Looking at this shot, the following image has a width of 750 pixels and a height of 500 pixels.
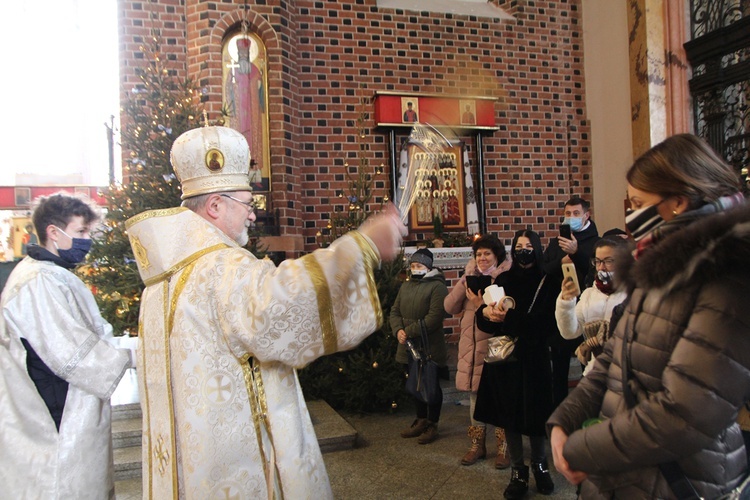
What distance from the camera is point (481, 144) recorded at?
25.6ft

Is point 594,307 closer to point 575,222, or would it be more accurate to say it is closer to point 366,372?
point 575,222

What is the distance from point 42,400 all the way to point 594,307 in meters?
2.71

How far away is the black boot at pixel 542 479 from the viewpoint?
3484mm

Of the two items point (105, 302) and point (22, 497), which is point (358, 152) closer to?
point (105, 302)

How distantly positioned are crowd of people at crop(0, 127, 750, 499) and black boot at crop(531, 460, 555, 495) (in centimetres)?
158

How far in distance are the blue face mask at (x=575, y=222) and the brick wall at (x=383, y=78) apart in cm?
327

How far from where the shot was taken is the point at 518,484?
3426 mm

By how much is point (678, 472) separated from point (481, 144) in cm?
676

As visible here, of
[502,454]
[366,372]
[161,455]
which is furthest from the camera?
[366,372]

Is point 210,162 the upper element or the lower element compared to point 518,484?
upper

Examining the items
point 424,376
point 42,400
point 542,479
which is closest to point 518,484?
point 542,479

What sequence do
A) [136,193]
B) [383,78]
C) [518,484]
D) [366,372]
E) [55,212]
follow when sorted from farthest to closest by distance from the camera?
[383,78] < [366,372] < [136,193] < [518,484] < [55,212]

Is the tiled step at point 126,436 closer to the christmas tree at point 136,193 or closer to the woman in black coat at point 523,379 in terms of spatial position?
the christmas tree at point 136,193

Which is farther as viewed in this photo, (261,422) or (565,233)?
(565,233)
